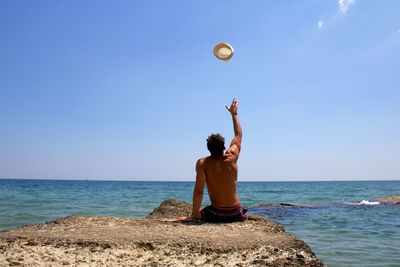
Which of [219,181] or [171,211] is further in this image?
[171,211]

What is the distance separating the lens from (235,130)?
6117mm

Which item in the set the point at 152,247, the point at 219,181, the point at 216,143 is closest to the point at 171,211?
the point at 219,181

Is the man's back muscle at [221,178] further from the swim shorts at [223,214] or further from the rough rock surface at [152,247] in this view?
the rough rock surface at [152,247]

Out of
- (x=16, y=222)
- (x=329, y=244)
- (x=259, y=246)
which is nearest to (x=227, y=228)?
(x=259, y=246)

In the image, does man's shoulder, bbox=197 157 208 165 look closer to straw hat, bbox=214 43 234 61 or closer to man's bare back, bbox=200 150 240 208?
man's bare back, bbox=200 150 240 208

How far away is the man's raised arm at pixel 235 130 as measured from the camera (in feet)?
19.1

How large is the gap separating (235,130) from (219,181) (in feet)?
3.32

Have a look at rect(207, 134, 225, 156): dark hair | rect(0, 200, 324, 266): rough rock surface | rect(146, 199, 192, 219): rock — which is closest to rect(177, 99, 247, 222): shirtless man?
rect(207, 134, 225, 156): dark hair

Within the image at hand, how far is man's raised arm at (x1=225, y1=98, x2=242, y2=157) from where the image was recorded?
5821 mm

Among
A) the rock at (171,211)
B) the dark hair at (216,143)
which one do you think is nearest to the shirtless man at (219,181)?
the dark hair at (216,143)

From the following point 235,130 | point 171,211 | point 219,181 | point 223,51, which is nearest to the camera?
point 219,181

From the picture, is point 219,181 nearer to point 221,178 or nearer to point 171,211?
point 221,178

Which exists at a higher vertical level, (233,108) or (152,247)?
(233,108)

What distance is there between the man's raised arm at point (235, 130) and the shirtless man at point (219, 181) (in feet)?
0.31
